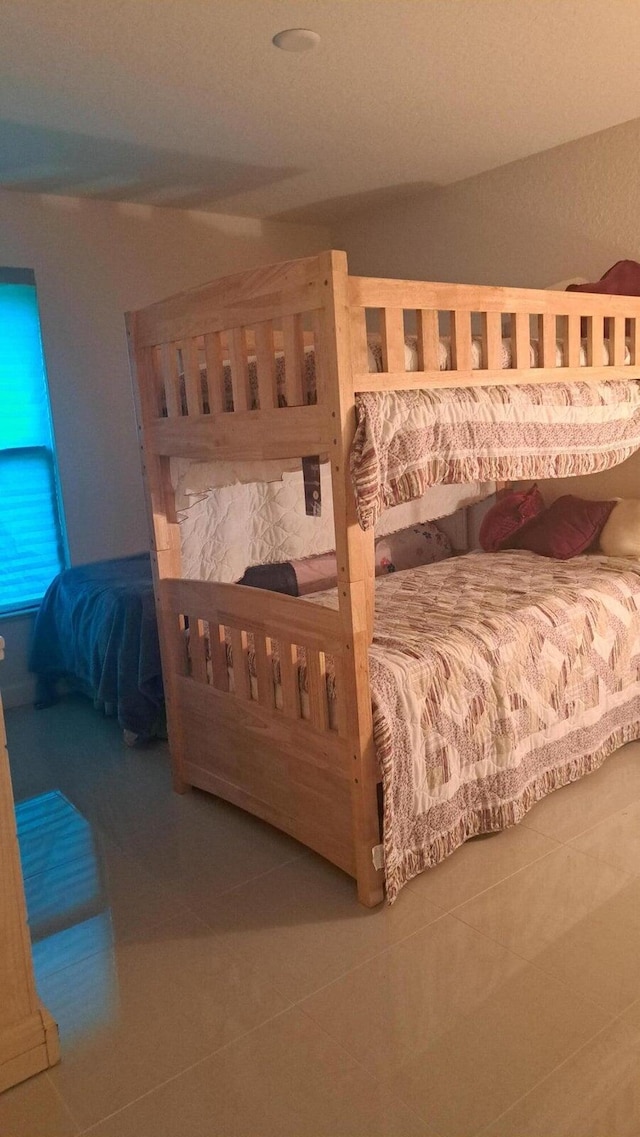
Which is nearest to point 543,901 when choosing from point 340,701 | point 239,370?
point 340,701

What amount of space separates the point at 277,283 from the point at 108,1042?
1.67 m

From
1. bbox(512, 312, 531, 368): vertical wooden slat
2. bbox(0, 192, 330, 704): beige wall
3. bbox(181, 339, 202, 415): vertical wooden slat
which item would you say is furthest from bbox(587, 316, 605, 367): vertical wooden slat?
bbox(0, 192, 330, 704): beige wall

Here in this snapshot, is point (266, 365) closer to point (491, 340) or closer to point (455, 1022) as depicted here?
point (491, 340)

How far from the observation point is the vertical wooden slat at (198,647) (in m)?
2.54

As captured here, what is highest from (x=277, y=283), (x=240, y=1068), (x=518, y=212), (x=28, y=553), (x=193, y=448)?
(x=518, y=212)

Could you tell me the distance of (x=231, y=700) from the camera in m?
2.43

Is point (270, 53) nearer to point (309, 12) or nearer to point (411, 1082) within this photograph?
point (309, 12)

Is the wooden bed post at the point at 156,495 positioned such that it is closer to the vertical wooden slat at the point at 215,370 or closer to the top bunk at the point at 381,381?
the top bunk at the point at 381,381

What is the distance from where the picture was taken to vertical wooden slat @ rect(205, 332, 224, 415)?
219 cm

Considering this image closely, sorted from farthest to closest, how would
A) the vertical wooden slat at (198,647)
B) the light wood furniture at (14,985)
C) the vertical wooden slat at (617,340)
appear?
the vertical wooden slat at (617,340) → the vertical wooden slat at (198,647) → the light wood furniture at (14,985)

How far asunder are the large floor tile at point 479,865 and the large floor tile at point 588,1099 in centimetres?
54

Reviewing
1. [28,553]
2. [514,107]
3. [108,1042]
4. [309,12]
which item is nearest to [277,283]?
[309,12]

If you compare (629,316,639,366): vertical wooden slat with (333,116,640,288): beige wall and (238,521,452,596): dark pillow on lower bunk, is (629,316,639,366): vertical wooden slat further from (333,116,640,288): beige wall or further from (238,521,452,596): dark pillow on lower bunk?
(238,521,452,596): dark pillow on lower bunk

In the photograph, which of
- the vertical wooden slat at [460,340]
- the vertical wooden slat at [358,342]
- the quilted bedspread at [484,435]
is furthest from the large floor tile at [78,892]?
the vertical wooden slat at [460,340]
